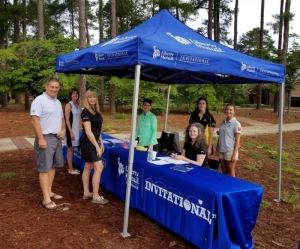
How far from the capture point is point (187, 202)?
10.4 feet

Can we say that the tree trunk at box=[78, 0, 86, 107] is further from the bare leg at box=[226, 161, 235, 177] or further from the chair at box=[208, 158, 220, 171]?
the bare leg at box=[226, 161, 235, 177]

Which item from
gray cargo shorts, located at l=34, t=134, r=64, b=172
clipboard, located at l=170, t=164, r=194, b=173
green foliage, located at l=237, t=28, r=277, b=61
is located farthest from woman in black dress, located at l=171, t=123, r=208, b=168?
green foliage, located at l=237, t=28, r=277, b=61

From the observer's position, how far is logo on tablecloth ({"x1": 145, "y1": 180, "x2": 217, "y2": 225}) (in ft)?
9.68

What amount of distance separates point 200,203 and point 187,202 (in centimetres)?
20

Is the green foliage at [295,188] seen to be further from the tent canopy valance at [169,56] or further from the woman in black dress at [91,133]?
the woman in black dress at [91,133]

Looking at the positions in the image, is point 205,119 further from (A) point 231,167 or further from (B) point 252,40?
(B) point 252,40

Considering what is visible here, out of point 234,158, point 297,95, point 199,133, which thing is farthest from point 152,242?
point 297,95

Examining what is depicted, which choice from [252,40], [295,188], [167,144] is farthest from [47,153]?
[252,40]

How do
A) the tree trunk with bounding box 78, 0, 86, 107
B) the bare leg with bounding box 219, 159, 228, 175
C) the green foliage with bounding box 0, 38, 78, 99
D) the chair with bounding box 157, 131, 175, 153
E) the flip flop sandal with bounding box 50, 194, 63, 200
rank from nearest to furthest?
1. the flip flop sandal with bounding box 50, 194, 63, 200
2. the bare leg with bounding box 219, 159, 228, 175
3. the chair with bounding box 157, 131, 175, 153
4. the tree trunk with bounding box 78, 0, 86, 107
5. the green foliage with bounding box 0, 38, 78, 99

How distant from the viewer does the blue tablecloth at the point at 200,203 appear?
2.88 meters

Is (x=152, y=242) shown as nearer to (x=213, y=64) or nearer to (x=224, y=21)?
(x=213, y=64)

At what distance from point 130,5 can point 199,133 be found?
2022cm

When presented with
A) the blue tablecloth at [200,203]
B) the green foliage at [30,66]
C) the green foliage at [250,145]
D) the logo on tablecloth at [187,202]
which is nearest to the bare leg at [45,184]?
the blue tablecloth at [200,203]

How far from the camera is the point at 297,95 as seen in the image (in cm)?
4119
